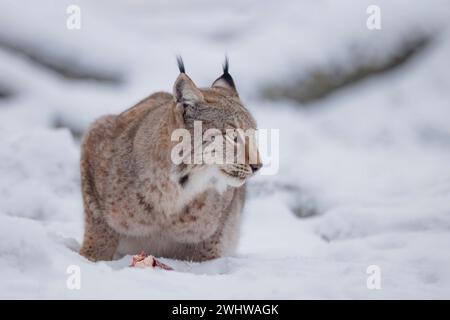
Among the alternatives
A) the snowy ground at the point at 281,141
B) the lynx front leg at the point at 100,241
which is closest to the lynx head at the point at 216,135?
the snowy ground at the point at 281,141

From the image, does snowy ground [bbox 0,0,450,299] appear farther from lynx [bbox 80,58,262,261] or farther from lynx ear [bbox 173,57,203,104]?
lynx ear [bbox 173,57,203,104]

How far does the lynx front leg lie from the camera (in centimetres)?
450

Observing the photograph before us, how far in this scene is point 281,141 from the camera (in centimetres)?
949

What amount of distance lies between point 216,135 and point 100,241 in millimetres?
1055

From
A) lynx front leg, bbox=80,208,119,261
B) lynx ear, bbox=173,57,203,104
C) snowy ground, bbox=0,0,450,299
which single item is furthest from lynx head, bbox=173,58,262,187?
lynx front leg, bbox=80,208,119,261

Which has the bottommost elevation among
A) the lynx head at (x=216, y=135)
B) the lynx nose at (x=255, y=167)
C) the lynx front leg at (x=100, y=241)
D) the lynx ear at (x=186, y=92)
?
the lynx front leg at (x=100, y=241)

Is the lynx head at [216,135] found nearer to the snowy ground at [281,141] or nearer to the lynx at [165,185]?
the lynx at [165,185]

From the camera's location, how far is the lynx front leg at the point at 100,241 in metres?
4.50

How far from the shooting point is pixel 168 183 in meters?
4.20

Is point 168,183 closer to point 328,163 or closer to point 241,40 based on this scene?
point 328,163

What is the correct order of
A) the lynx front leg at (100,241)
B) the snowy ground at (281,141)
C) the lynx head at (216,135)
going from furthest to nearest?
the lynx front leg at (100,241) → the lynx head at (216,135) → the snowy ground at (281,141)

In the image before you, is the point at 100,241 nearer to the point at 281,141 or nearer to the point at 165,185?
the point at 165,185

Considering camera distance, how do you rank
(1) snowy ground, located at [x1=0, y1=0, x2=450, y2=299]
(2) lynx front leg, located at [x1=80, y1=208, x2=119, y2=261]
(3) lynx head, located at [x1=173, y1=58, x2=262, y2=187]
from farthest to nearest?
(2) lynx front leg, located at [x1=80, y1=208, x2=119, y2=261] → (3) lynx head, located at [x1=173, y1=58, x2=262, y2=187] → (1) snowy ground, located at [x1=0, y1=0, x2=450, y2=299]

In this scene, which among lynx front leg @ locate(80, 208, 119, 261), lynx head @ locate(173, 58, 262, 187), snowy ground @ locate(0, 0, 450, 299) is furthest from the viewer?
lynx front leg @ locate(80, 208, 119, 261)
